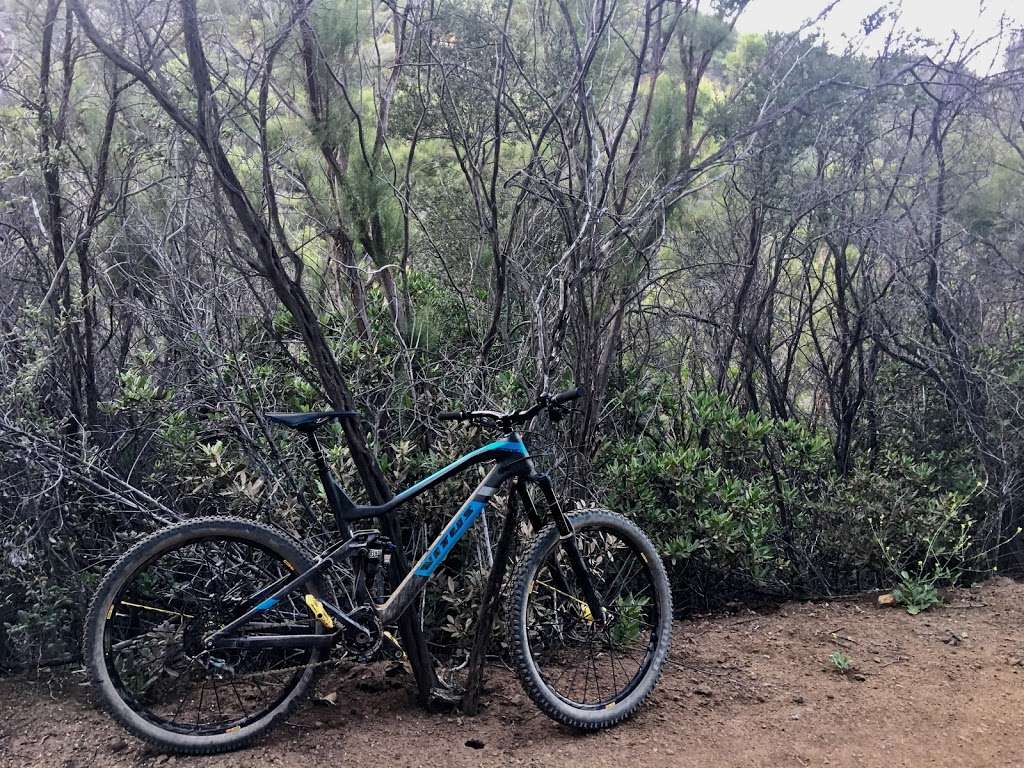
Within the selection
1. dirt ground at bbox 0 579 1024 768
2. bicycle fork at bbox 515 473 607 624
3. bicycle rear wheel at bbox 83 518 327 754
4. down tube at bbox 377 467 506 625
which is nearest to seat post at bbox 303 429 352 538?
bicycle rear wheel at bbox 83 518 327 754

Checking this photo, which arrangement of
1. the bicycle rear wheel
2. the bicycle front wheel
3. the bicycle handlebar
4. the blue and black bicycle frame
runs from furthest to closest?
1. the bicycle front wheel
2. the bicycle handlebar
3. the blue and black bicycle frame
4. the bicycle rear wheel

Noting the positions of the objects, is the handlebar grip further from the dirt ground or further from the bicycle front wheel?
the dirt ground

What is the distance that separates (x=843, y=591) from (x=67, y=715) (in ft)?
13.6

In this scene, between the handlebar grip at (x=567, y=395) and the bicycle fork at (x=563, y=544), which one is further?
the bicycle fork at (x=563, y=544)

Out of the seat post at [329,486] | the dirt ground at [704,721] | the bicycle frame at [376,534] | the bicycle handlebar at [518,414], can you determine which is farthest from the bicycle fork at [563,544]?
the seat post at [329,486]

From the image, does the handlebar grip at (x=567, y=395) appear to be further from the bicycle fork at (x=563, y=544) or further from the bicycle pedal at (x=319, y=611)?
the bicycle pedal at (x=319, y=611)

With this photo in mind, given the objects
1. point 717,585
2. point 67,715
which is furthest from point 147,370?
point 717,585

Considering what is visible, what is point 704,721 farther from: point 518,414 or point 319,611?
point 319,611

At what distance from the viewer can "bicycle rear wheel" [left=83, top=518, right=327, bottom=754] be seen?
278 centimetres

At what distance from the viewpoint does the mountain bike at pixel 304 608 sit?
2.85 metres

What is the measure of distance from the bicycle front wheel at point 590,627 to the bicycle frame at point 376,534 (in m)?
0.23

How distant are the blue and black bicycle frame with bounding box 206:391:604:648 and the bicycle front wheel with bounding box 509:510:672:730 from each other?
8.8 inches

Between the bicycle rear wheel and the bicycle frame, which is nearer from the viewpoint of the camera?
the bicycle rear wheel

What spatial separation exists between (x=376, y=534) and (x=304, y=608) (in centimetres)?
38
